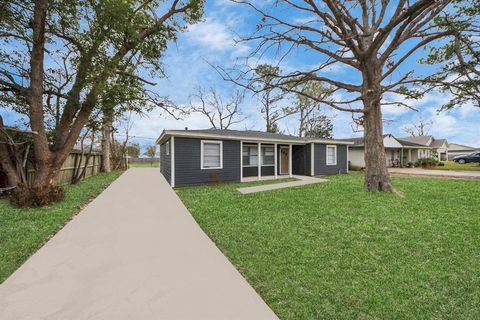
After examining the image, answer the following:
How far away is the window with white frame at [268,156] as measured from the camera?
51.2ft

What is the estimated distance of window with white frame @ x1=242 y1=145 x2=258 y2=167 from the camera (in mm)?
14758

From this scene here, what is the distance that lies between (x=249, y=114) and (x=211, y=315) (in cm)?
3027

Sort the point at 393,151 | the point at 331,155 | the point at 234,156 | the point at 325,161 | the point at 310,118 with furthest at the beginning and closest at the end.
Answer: the point at 310,118 → the point at 393,151 → the point at 331,155 → the point at 325,161 → the point at 234,156

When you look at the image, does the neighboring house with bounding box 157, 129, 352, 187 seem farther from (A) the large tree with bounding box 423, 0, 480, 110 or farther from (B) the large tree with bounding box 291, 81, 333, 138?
(B) the large tree with bounding box 291, 81, 333, 138

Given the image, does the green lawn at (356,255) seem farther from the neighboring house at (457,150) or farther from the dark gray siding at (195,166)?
the neighboring house at (457,150)

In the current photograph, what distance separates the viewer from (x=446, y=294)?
2.54 metres

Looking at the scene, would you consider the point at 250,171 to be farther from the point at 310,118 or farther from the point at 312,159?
the point at 310,118

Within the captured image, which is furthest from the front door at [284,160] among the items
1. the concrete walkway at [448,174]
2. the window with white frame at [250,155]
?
the concrete walkway at [448,174]

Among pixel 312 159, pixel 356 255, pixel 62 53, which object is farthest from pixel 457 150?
pixel 62 53

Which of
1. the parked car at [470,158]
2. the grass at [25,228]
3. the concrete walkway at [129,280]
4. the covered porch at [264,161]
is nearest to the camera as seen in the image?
the concrete walkway at [129,280]

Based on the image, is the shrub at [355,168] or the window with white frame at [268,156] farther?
the shrub at [355,168]

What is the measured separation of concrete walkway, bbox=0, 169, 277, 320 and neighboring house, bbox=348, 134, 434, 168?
821 inches

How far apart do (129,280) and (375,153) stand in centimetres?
866

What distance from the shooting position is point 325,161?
1739cm
